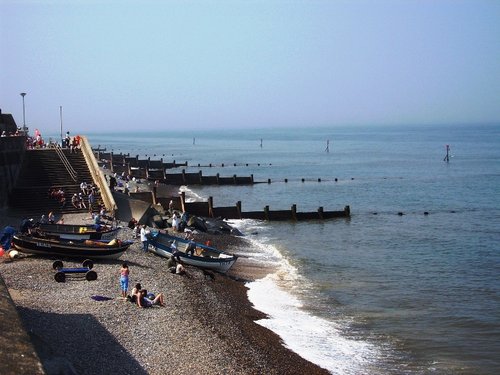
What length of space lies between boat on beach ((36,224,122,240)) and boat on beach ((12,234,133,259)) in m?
1.39

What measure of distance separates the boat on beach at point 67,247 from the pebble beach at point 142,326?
0.33 metres

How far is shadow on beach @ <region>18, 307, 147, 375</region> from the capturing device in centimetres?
1365

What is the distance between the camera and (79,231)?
28.0 meters

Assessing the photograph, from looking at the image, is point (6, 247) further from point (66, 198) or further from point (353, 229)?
point (353, 229)

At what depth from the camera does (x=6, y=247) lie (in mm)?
24766

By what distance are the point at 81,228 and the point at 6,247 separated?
13.1 ft

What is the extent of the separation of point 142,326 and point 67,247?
7.36 meters

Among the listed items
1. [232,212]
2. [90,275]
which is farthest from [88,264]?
[232,212]

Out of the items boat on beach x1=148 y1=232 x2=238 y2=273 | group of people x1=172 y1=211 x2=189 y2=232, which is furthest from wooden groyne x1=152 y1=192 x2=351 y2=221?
boat on beach x1=148 y1=232 x2=238 y2=273

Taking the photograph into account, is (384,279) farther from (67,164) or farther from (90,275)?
(67,164)

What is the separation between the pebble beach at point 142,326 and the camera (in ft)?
50.3

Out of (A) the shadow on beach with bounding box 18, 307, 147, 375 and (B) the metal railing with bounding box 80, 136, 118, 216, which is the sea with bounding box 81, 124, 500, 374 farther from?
(B) the metal railing with bounding box 80, 136, 118, 216

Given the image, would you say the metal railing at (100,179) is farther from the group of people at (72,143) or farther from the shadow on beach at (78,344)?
the shadow on beach at (78,344)

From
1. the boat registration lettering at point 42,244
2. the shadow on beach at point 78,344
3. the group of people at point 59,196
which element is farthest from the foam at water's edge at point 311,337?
the group of people at point 59,196
